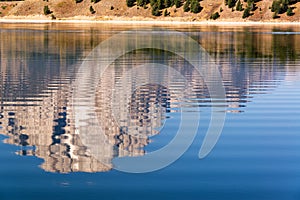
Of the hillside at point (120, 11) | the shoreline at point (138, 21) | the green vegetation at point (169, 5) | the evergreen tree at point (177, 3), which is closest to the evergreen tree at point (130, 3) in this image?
the hillside at point (120, 11)

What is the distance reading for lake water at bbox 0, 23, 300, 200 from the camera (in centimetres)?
1250

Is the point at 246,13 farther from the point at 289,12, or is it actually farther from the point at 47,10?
the point at 47,10

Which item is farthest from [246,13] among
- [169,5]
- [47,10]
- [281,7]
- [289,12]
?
[47,10]

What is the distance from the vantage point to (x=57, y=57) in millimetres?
41844

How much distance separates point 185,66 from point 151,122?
18.3 metres

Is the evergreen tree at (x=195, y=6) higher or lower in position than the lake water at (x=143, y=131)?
lower

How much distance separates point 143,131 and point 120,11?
14268 centimetres

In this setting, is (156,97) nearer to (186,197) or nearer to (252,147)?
(252,147)

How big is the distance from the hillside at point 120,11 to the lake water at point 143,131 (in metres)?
107

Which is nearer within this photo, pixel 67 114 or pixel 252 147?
pixel 252 147

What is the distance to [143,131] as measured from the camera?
17875mm

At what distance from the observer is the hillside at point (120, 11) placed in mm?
140125

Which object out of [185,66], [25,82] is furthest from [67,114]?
[185,66]

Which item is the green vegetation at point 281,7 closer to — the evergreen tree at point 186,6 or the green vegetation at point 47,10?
the evergreen tree at point 186,6
